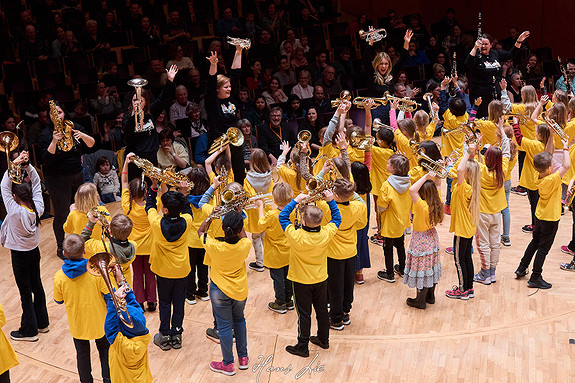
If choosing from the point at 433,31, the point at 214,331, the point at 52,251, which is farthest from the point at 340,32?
the point at 214,331

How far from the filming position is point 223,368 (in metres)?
5.14

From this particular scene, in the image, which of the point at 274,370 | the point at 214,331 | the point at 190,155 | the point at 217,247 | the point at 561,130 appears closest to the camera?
the point at 217,247

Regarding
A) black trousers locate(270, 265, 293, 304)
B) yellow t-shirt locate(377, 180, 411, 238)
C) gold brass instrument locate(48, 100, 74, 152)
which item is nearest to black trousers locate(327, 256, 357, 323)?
black trousers locate(270, 265, 293, 304)

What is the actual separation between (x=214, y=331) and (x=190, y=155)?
3.92 metres

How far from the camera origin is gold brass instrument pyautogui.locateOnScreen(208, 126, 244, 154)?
6.51 m

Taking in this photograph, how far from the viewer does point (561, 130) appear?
6984mm

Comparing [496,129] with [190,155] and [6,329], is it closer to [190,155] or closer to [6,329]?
[190,155]

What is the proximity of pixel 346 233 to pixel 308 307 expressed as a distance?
0.69 m

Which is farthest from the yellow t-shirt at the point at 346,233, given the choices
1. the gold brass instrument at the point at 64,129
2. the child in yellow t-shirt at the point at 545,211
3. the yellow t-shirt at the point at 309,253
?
the gold brass instrument at the point at 64,129

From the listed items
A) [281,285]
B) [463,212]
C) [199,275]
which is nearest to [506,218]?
[463,212]

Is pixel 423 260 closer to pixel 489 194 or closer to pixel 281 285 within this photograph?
pixel 489 194

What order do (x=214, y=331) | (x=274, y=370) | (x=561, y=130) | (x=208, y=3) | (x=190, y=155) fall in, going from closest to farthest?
(x=274, y=370) < (x=214, y=331) < (x=561, y=130) < (x=190, y=155) < (x=208, y=3)

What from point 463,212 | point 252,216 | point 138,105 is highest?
point 138,105

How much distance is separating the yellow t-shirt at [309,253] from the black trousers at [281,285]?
73 centimetres
